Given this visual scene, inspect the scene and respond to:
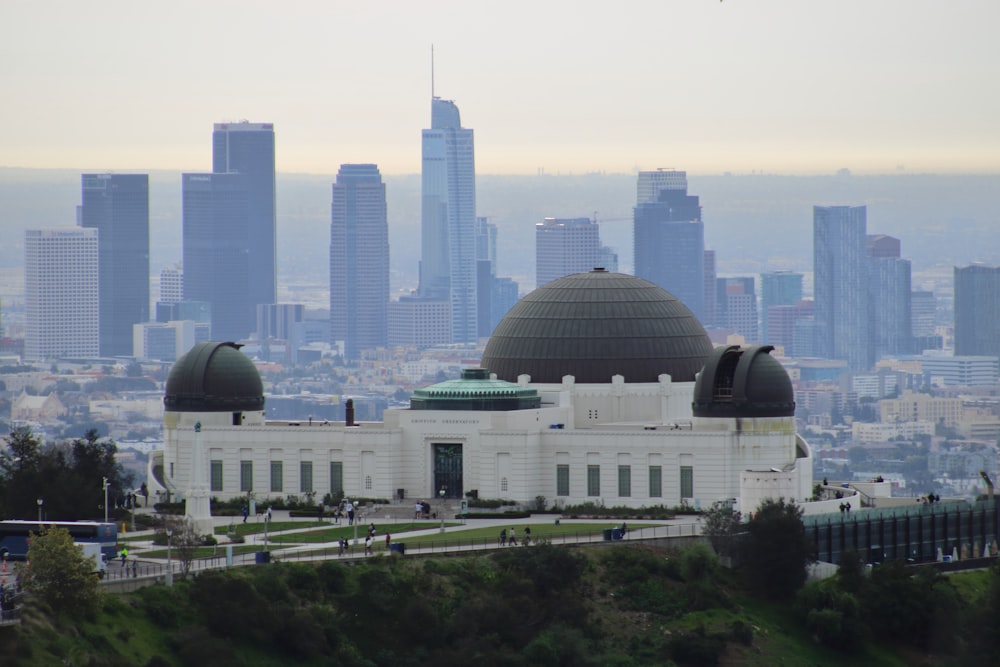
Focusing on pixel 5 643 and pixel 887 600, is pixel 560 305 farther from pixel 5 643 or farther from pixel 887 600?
pixel 5 643

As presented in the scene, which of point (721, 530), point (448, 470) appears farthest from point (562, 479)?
point (721, 530)

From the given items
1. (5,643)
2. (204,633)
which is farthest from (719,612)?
(5,643)

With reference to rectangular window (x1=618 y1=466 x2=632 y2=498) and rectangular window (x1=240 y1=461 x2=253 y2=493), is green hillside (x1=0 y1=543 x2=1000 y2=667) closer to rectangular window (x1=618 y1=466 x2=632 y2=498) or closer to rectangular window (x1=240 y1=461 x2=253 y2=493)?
rectangular window (x1=618 y1=466 x2=632 y2=498)

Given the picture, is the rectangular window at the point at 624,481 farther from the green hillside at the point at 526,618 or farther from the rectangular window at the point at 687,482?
the green hillside at the point at 526,618

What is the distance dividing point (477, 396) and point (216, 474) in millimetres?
13938

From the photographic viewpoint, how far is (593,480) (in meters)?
102

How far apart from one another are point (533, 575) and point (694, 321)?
36.4 meters

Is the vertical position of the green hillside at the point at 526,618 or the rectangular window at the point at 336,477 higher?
the rectangular window at the point at 336,477

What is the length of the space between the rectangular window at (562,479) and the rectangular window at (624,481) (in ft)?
8.61

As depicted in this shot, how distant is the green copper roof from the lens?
10369cm

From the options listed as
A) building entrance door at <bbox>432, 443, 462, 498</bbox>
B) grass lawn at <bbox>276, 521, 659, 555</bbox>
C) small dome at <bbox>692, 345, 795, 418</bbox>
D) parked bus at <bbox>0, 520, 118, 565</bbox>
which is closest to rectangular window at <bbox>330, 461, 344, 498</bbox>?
building entrance door at <bbox>432, 443, 462, 498</bbox>

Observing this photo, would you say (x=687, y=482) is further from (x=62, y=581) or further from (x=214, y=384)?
(x=62, y=581)

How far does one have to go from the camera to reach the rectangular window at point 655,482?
100000 millimetres

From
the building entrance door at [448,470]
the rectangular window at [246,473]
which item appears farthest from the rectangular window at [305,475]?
the building entrance door at [448,470]
